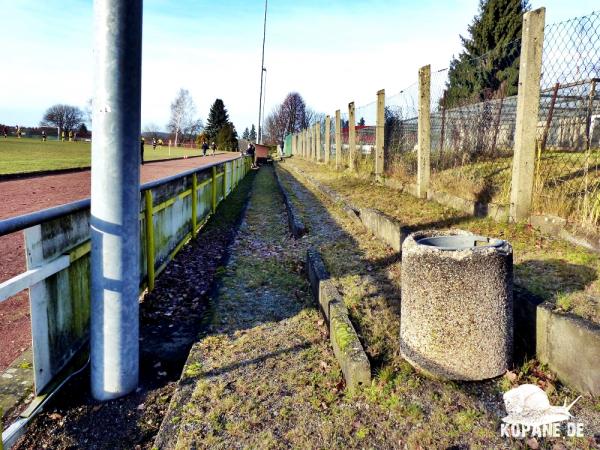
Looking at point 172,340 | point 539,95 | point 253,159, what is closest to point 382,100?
point 539,95

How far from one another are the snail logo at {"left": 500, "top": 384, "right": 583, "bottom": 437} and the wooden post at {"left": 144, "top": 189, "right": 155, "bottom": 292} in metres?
3.75

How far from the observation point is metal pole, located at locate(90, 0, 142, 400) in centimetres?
283

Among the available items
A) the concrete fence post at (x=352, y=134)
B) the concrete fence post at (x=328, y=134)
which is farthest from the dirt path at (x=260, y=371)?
the concrete fence post at (x=328, y=134)

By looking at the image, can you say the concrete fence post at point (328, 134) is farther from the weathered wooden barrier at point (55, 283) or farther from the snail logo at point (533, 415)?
the snail logo at point (533, 415)

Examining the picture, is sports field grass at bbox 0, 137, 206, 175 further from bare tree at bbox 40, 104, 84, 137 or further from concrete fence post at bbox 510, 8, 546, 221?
bare tree at bbox 40, 104, 84, 137

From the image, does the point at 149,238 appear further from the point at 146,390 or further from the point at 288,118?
the point at 288,118

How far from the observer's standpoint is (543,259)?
430cm

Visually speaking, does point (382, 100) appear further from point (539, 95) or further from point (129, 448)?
point (129, 448)

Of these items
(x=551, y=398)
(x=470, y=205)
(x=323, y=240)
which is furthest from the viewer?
(x=323, y=240)

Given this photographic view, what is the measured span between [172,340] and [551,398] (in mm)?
2958

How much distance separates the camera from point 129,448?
269 cm

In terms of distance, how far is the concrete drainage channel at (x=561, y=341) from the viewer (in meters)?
2.57

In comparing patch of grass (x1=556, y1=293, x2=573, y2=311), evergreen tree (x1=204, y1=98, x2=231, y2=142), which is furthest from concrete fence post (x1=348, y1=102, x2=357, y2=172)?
evergreen tree (x1=204, y1=98, x2=231, y2=142)

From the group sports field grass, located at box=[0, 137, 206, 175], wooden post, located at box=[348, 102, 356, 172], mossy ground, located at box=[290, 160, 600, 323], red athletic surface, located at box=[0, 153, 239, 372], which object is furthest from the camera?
sports field grass, located at box=[0, 137, 206, 175]
